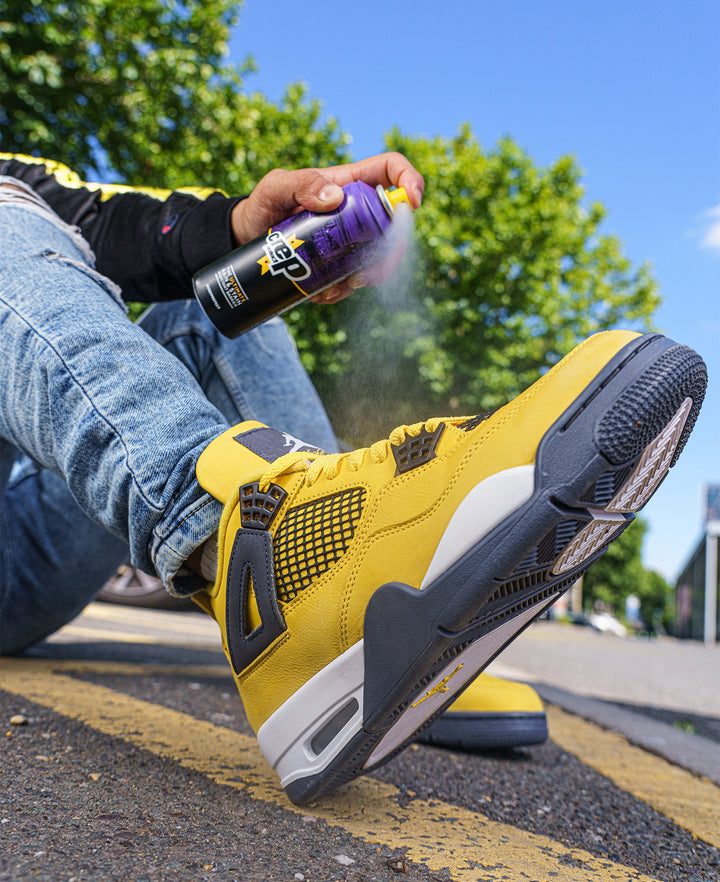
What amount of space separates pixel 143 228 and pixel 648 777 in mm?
1405

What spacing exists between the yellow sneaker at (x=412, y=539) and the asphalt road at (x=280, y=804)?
0.35ft

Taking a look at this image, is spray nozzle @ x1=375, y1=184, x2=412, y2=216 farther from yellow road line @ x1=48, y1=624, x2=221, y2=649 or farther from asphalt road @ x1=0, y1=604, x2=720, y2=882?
yellow road line @ x1=48, y1=624, x2=221, y2=649

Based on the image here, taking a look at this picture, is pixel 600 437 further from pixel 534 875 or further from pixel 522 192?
pixel 522 192

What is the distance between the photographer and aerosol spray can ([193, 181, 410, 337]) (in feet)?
3.98

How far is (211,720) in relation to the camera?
132cm

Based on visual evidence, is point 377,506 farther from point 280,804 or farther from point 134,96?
point 134,96

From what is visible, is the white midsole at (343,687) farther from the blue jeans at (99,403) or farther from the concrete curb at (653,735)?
the concrete curb at (653,735)

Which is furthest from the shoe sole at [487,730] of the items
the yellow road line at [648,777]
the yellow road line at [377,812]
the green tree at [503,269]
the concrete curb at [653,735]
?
the green tree at [503,269]

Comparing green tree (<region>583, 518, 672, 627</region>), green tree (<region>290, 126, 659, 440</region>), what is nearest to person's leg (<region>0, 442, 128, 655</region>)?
green tree (<region>290, 126, 659, 440</region>)

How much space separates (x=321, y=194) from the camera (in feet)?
3.87

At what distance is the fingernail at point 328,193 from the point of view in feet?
3.87

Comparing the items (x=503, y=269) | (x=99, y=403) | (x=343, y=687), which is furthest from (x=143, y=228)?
(x=503, y=269)

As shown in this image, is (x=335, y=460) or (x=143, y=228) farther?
(x=143, y=228)

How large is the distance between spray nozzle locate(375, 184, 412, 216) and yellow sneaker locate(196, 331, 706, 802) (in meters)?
0.55
